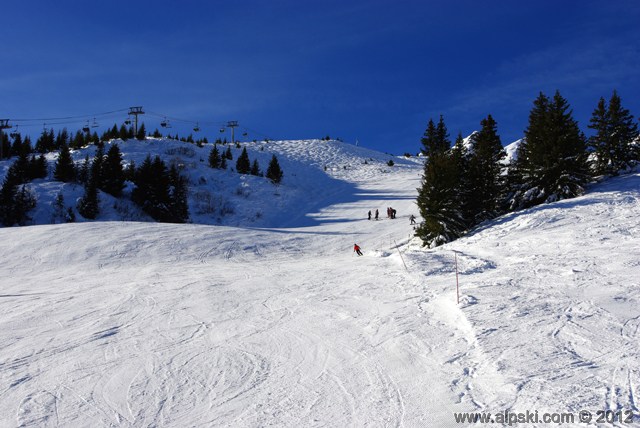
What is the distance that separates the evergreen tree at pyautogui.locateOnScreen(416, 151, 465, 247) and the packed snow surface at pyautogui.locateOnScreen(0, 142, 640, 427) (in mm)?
2950

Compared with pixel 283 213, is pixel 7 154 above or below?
above

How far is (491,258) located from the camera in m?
19.2

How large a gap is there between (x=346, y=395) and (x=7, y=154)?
6742 centimetres

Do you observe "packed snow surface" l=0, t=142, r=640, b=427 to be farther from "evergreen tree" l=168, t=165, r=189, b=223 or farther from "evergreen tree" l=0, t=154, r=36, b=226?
"evergreen tree" l=168, t=165, r=189, b=223

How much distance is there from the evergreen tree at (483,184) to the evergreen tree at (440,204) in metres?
2.85

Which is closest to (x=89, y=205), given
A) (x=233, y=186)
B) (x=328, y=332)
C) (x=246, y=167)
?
(x=233, y=186)

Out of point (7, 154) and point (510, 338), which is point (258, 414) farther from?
point (7, 154)

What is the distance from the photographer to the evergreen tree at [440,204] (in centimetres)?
2697

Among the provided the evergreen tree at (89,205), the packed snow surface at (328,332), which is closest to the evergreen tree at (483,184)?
the packed snow surface at (328,332)

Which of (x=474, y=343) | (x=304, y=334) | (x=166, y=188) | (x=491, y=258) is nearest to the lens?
(x=474, y=343)

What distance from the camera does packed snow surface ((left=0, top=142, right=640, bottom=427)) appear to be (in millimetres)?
6781

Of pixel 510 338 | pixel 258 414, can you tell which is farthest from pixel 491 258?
pixel 258 414

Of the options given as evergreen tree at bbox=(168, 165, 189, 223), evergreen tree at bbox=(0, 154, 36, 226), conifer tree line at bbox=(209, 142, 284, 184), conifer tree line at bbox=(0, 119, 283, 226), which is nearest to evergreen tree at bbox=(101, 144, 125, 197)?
conifer tree line at bbox=(0, 119, 283, 226)

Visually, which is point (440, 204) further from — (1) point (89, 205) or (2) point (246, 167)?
(2) point (246, 167)
